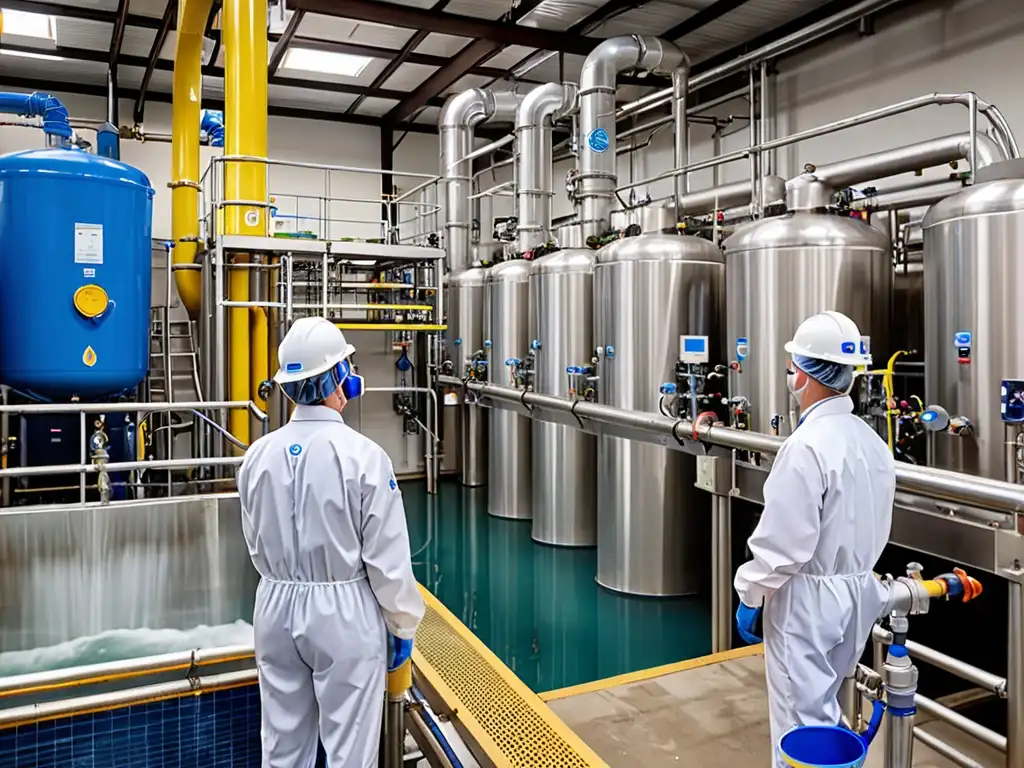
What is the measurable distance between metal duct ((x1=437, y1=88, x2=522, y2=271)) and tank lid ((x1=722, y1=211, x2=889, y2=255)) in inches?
162

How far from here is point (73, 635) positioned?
121 inches

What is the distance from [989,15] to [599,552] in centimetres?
384

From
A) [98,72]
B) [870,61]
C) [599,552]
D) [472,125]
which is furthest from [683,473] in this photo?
[98,72]

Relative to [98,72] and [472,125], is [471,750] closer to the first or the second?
[472,125]

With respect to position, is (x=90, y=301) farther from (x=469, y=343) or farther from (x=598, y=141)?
(x=469, y=343)

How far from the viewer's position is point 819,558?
1.91 meters

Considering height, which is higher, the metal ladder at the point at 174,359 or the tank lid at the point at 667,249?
the tank lid at the point at 667,249

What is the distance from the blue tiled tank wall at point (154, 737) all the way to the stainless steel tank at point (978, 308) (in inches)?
102

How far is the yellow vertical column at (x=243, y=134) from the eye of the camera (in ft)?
15.6

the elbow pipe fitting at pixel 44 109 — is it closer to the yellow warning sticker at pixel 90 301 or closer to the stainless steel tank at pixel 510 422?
the yellow warning sticker at pixel 90 301

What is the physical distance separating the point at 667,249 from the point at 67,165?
9.76 ft

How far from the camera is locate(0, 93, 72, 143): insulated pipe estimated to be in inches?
163

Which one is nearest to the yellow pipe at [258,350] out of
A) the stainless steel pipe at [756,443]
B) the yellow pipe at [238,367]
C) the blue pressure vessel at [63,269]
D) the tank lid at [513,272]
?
the yellow pipe at [238,367]

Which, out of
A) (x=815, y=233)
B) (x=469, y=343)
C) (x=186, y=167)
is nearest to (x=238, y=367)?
(x=186, y=167)
